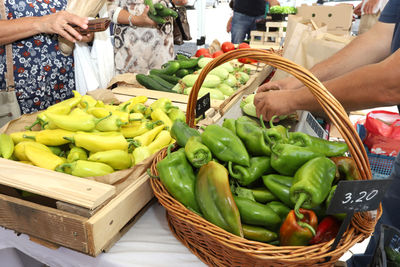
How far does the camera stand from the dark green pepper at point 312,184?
83 cm

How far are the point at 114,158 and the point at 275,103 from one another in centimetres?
75

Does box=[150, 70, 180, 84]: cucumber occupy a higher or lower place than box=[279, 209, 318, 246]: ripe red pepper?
higher

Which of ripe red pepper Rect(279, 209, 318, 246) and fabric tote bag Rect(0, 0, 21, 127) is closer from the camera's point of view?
ripe red pepper Rect(279, 209, 318, 246)

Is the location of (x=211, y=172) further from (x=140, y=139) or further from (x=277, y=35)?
(x=277, y=35)

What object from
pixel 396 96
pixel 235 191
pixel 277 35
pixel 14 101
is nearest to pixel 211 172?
pixel 235 191

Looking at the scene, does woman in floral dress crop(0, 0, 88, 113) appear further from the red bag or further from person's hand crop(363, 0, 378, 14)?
person's hand crop(363, 0, 378, 14)

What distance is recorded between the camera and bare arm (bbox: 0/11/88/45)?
1612 mm

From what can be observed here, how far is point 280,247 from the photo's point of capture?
2.45 ft

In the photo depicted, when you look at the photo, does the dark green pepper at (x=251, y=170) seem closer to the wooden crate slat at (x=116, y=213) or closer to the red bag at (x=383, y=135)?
the wooden crate slat at (x=116, y=213)

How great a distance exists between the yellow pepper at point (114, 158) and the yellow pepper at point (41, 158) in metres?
0.13

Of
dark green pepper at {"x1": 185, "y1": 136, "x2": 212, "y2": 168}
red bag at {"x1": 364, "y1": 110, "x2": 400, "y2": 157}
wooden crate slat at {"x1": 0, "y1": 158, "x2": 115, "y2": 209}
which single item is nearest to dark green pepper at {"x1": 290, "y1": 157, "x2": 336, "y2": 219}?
dark green pepper at {"x1": 185, "y1": 136, "x2": 212, "y2": 168}

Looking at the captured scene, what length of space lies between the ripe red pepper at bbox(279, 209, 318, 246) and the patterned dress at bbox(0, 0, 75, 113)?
69.0 inches

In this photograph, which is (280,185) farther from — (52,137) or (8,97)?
(8,97)

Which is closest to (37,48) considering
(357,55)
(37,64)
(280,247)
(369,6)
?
(37,64)
